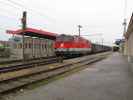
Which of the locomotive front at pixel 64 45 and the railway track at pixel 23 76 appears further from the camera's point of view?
the locomotive front at pixel 64 45

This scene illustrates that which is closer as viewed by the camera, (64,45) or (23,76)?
(23,76)

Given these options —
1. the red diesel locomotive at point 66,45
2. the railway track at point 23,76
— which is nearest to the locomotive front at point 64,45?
the red diesel locomotive at point 66,45

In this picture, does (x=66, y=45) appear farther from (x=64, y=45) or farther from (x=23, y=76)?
(x=23, y=76)

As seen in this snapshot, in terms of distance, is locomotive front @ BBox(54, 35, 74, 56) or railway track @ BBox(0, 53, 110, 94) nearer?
railway track @ BBox(0, 53, 110, 94)

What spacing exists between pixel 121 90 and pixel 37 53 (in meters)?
23.9

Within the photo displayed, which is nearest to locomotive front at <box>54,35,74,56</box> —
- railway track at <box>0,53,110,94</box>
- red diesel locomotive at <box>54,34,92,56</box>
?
red diesel locomotive at <box>54,34,92,56</box>

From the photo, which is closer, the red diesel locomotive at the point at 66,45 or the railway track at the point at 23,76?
the railway track at the point at 23,76

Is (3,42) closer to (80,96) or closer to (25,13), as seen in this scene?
(25,13)

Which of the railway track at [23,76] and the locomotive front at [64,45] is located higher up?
the locomotive front at [64,45]

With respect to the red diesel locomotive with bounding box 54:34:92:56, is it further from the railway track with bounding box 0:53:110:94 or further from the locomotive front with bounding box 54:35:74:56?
the railway track with bounding box 0:53:110:94

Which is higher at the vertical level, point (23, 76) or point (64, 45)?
point (64, 45)

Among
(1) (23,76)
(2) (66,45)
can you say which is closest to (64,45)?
(2) (66,45)

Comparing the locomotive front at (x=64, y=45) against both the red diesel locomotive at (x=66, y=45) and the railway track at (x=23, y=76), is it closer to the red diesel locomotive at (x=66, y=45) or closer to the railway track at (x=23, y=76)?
the red diesel locomotive at (x=66, y=45)

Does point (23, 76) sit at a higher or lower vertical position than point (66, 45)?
lower
